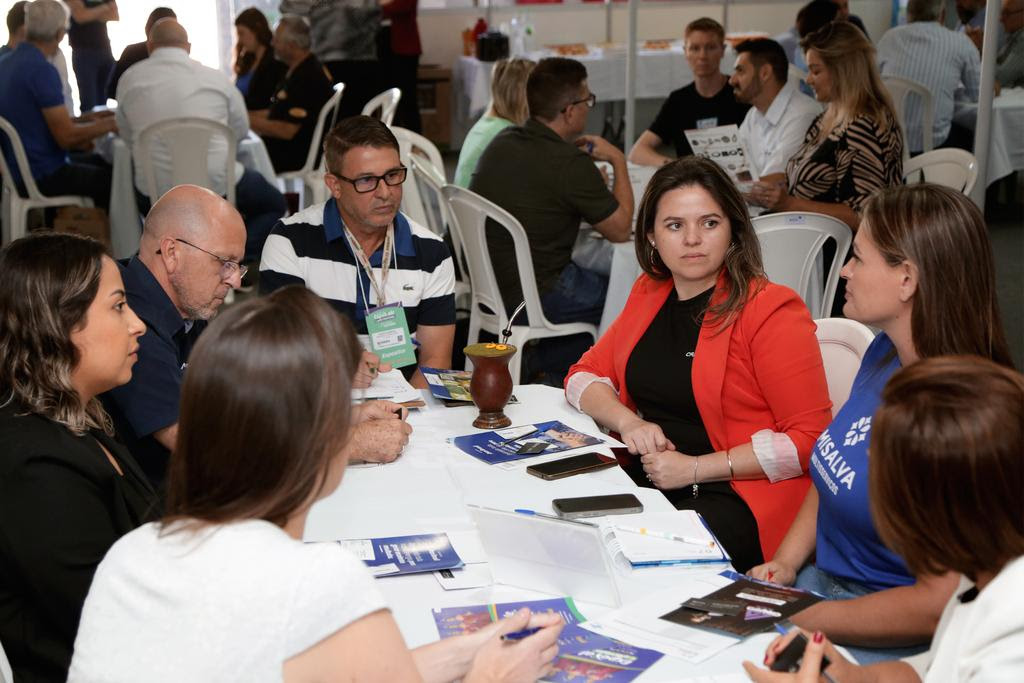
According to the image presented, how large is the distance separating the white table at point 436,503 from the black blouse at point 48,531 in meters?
0.36

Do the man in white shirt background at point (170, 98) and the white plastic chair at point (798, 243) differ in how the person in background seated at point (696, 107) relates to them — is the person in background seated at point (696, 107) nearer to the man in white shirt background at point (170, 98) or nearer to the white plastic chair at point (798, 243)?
the white plastic chair at point (798, 243)

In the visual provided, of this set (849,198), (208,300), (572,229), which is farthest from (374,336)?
(849,198)

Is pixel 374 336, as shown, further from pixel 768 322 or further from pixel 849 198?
pixel 849 198

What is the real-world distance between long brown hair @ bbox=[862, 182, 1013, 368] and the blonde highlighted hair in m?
3.03

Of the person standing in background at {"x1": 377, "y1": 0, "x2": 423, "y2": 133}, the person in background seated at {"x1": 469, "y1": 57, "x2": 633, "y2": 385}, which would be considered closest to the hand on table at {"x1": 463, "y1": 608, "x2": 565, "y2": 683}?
the person in background seated at {"x1": 469, "y1": 57, "x2": 633, "y2": 385}

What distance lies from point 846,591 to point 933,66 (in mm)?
3496

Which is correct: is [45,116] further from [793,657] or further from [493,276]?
[793,657]

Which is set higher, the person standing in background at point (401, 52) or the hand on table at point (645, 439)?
the person standing in background at point (401, 52)

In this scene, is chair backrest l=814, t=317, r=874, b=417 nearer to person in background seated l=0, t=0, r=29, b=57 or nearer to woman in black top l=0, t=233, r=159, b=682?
woman in black top l=0, t=233, r=159, b=682

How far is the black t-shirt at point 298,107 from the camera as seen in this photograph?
253 inches

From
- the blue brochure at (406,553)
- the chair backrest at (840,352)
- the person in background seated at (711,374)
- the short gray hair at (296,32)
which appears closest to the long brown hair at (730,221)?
the person in background seated at (711,374)

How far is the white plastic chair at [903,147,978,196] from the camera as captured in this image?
3920mm

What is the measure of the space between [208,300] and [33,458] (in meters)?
0.82

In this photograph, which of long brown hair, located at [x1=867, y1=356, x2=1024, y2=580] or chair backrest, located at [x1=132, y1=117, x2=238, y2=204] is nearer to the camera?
long brown hair, located at [x1=867, y1=356, x2=1024, y2=580]
